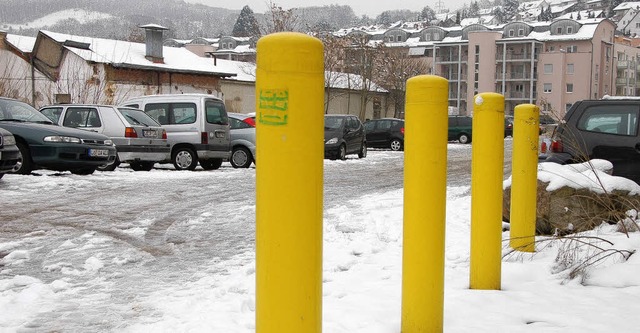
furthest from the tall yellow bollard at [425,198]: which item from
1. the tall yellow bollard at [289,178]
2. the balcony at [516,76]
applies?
the balcony at [516,76]

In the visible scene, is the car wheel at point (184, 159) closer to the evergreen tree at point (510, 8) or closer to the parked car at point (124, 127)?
the parked car at point (124, 127)

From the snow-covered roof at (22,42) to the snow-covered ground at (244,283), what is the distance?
109 feet

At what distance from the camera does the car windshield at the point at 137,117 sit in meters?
16.0

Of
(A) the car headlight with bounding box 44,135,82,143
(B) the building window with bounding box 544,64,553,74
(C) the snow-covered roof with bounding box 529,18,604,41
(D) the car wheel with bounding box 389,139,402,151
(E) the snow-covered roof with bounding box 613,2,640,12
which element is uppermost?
(E) the snow-covered roof with bounding box 613,2,640,12

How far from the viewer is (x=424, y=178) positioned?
3.37m

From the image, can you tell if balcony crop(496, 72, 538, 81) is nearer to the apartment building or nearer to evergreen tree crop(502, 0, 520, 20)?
the apartment building

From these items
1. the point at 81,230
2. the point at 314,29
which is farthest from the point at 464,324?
the point at 314,29

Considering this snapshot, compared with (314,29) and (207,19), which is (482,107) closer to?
(314,29)

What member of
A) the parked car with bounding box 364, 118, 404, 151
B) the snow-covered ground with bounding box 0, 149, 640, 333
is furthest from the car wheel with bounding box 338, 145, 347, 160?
the snow-covered ground with bounding box 0, 149, 640, 333

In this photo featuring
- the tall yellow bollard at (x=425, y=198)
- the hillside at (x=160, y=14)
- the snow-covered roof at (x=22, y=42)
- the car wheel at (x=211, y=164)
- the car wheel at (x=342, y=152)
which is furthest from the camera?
the hillside at (x=160, y=14)

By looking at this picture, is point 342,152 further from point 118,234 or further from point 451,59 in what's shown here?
A: point 451,59

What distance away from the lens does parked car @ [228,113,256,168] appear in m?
18.4

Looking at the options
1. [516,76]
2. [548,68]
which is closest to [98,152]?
[548,68]

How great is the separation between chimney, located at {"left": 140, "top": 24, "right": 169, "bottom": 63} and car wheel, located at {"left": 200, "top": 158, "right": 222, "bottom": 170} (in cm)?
2268
